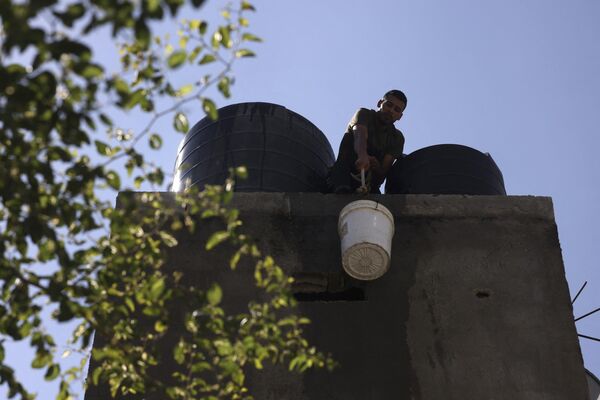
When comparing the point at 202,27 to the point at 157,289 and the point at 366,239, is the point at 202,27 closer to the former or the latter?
the point at 157,289

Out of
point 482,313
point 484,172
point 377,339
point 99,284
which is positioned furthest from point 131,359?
point 484,172

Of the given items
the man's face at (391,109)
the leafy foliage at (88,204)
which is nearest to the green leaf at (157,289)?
the leafy foliage at (88,204)

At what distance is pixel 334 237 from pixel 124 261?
294cm

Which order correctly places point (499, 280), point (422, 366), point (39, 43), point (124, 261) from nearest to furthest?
point (39, 43) < point (124, 261) < point (422, 366) < point (499, 280)

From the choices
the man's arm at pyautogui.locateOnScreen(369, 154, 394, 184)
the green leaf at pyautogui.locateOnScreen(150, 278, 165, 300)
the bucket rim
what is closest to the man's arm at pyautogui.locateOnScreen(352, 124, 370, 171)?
the man's arm at pyautogui.locateOnScreen(369, 154, 394, 184)

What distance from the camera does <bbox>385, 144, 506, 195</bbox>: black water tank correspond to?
889 centimetres

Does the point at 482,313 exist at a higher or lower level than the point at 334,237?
lower

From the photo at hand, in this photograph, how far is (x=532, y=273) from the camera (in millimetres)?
8047

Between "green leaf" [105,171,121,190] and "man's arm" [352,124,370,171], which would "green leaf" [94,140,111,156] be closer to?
"green leaf" [105,171,121,190]

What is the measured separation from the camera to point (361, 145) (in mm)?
8703

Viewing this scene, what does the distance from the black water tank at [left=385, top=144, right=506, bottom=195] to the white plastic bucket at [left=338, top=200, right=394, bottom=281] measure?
4.07 ft

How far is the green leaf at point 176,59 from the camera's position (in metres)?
4.84

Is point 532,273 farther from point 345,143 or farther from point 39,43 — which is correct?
point 39,43

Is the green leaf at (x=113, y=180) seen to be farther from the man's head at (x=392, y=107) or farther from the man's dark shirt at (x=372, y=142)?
the man's head at (x=392, y=107)
